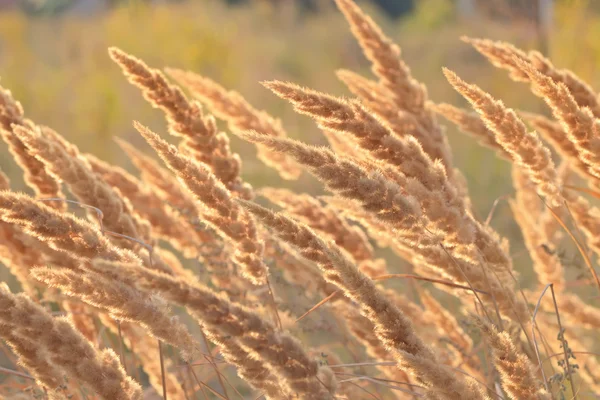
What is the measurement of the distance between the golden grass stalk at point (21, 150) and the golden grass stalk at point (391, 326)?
61 centimetres

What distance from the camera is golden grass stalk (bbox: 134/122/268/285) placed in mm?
1287

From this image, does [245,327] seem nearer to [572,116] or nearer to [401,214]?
[401,214]

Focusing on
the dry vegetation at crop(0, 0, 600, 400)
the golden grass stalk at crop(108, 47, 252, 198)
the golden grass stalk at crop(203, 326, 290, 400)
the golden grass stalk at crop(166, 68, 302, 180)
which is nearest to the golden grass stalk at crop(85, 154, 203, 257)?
the dry vegetation at crop(0, 0, 600, 400)

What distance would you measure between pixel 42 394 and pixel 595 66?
5206 mm

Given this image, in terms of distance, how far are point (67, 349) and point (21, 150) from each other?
66 centimetres

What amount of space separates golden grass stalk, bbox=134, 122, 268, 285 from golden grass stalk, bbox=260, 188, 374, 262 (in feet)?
1.50

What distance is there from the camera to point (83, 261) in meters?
1.19

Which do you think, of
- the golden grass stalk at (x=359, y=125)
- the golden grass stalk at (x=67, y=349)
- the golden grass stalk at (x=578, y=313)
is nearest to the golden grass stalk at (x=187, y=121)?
the golden grass stalk at (x=359, y=125)

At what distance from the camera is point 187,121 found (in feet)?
5.08

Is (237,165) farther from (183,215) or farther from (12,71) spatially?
(12,71)

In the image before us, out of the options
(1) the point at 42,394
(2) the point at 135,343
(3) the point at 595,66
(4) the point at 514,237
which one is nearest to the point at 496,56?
(2) the point at 135,343

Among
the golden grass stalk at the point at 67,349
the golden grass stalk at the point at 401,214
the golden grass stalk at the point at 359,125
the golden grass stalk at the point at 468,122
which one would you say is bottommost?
the golden grass stalk at the point at 67,349

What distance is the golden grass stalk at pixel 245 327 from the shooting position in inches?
34.3

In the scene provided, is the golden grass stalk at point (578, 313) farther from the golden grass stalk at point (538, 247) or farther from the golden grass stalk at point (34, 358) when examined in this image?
the golden grass stalk at point (34, 358)
